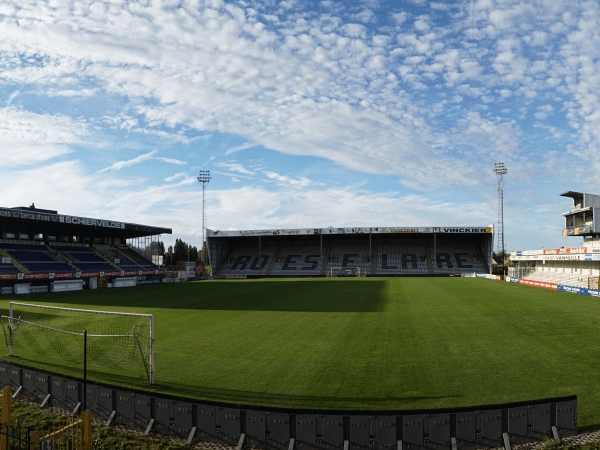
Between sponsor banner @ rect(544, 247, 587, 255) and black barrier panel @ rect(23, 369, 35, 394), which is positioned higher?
sponsor banner @ rect(544, 247, 587, 255)

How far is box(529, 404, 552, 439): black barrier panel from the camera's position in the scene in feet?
27.3

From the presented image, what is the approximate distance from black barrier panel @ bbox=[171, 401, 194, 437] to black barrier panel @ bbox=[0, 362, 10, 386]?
20.1 ft

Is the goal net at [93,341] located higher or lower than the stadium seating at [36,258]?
lower

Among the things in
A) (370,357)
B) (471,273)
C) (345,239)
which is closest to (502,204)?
(471,273)

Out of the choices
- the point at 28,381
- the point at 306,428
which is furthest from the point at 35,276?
the point at 306,428

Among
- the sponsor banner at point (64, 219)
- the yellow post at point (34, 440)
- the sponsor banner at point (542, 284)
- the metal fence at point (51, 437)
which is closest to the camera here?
the yellow post at point (34, 440)

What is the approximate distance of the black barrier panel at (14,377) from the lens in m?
11.5

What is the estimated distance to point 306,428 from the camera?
809cm

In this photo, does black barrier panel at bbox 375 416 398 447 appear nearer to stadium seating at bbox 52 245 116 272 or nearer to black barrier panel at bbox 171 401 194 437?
black barrier panel at bbox 171 401 194 437

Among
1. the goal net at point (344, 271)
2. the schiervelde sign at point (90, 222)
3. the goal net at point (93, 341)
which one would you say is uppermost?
the schiervelde sign at point (90, 222)

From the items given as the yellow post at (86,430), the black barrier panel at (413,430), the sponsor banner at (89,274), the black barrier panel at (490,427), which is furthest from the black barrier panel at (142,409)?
the sponsor banner at (89,274)

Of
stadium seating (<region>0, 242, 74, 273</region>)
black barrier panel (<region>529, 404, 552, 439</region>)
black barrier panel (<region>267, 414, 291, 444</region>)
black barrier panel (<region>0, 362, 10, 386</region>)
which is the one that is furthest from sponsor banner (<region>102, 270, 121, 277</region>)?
black barrier panel (<region>529, 404, 552, 439</region>)

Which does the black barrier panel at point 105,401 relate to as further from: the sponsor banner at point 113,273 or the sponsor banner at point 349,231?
the sponsor banner at point 349,231

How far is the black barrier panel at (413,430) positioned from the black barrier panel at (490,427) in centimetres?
117
